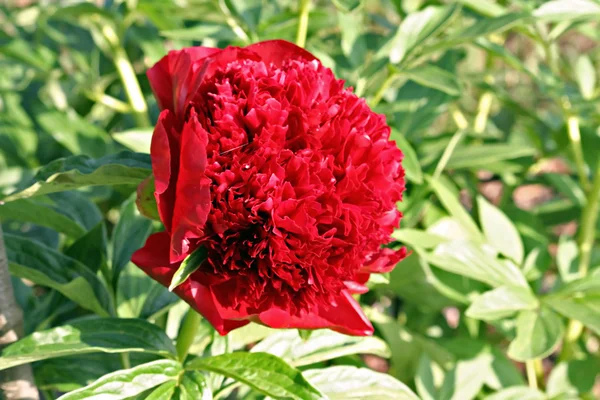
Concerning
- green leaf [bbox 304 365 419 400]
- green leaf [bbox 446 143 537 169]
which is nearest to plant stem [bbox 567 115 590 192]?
green leaf [bbox 446 143 537 169]

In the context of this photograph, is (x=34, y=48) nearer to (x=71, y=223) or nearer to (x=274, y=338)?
(x=71, y=223)

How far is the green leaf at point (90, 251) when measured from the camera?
0.89 metres

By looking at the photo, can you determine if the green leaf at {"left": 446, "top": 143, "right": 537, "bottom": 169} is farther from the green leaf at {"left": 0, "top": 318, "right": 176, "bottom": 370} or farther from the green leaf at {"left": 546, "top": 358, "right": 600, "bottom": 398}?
the green leaf at {"left": 0, "top": 318, "right": 176, "bottom": 370}

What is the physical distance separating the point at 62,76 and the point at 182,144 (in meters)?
0.93

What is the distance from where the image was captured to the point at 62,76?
4.56 ft

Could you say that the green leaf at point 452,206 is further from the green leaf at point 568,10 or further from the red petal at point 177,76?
the red petal at point 177,76

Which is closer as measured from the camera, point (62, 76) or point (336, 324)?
point (336, 324)

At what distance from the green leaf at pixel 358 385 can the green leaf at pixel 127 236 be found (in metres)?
0.26

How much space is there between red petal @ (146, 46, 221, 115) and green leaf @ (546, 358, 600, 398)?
33.1 inches

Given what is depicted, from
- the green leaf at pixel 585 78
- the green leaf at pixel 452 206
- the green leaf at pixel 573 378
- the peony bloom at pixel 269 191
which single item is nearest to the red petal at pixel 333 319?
the peony bloom at pixel 269 191

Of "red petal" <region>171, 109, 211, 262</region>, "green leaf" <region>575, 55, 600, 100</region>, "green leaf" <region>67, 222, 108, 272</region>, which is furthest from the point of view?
"green leaf" <region>575, 55, 600, 100</region>

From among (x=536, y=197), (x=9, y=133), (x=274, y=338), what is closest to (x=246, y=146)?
(x=274, y=338)

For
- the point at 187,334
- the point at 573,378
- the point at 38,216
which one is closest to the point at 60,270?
the point at 38,216

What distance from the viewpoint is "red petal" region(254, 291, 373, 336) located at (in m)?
0.61
